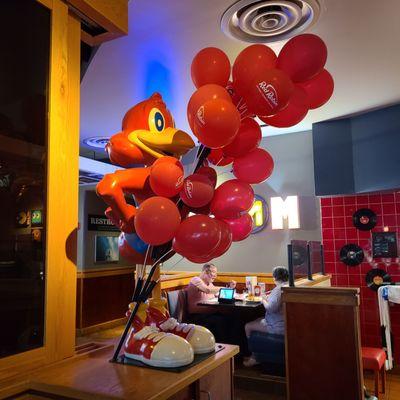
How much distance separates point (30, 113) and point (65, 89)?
24cm

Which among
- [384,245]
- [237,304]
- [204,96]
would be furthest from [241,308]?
[204,96]

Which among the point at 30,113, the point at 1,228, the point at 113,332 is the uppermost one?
the point at 30,113

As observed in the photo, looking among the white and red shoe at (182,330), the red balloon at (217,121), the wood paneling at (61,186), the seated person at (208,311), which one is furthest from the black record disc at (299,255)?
the wood paneling at (61,186)

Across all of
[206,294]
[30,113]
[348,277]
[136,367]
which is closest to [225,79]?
[30,113]

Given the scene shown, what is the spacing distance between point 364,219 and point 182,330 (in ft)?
13.7

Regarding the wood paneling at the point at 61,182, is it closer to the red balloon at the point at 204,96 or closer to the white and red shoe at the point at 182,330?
the white and red shoe at the point at 182,330

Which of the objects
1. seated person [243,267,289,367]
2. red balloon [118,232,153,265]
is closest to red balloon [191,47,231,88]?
red balloon [118,232,153,265]

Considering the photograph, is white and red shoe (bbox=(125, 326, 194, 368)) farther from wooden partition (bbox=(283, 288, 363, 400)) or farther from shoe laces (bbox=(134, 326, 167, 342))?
wooden partition (bbox=(283, 288, 363, 400))

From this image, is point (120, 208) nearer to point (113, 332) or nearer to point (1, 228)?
point (1, 228)

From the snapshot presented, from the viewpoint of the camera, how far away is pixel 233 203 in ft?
6.06

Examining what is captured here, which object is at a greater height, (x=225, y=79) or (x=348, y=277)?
(x=225, y=79)

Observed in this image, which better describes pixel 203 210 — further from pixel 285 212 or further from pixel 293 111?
pixel 285 212

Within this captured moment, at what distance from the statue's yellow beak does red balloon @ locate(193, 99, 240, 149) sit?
19 centimetres

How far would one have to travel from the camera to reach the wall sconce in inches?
228
